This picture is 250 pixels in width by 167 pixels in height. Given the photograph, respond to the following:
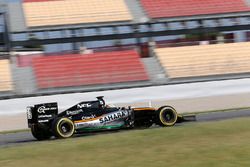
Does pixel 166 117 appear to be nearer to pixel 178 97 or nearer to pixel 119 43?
pixel 178 97

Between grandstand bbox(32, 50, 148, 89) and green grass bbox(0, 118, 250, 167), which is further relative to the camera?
grandstand bbox(32, 50, 148, 89)

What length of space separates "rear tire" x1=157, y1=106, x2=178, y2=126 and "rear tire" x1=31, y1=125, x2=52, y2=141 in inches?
→ 121

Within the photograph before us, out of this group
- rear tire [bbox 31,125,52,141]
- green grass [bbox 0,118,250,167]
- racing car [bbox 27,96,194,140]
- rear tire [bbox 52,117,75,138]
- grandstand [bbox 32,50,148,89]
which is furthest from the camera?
grandstand [bbox 32,50,148,89]

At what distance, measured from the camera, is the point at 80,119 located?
1241cm

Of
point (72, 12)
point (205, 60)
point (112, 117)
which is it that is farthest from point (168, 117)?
point (72, 12)

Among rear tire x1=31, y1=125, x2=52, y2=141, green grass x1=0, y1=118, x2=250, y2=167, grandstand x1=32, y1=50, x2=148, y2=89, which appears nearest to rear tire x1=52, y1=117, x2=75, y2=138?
rear tire x1=31, y1=125, x2=52, y2=141

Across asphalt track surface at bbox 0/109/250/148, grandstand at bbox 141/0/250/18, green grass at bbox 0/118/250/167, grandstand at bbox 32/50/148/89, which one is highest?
grandstand at bbox 141/0/250/18

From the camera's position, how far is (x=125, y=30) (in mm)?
26484

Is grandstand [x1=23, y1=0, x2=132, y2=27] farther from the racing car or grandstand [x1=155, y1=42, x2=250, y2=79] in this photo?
the racing car

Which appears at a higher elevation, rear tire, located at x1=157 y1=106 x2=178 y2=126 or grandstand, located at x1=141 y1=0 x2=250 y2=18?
grandstand, located at x1=141 y1=0 x2=250 y2=18

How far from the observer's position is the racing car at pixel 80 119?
1212cm

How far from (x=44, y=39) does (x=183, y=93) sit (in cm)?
879

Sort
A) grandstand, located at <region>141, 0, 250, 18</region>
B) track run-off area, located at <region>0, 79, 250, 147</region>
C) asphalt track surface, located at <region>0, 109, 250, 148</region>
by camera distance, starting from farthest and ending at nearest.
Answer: grandstand, located at <region>141, 0, 250, 18</region> < track run-off area, located at <region>0, 79, 250, 147</region> < asphalt track surface, located at <region>0, 109, 250, 148</region>

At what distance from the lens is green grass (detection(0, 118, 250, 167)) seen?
681cm
